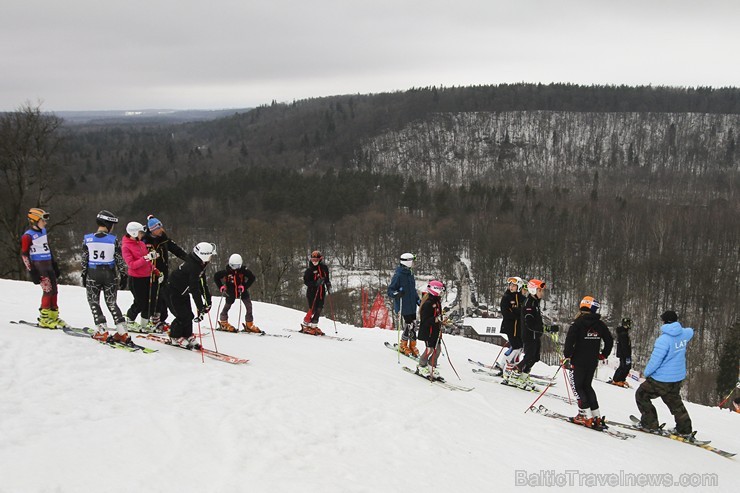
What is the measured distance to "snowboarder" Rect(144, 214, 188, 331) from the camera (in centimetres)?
892

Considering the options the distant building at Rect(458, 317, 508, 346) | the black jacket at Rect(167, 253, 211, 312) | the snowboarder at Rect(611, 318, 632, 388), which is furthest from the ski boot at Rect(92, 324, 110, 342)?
the distant building at Rect(458, 317, 508, 346)

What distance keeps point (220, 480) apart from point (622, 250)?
80.1m

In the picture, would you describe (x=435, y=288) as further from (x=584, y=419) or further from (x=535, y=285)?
(x=584, y=419)

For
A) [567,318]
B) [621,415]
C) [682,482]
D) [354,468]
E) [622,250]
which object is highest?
[354,468]

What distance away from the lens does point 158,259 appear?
358 inches

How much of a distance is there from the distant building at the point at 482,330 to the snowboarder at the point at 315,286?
33.3m

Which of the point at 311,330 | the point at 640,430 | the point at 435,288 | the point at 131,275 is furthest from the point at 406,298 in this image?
the point at 131,275

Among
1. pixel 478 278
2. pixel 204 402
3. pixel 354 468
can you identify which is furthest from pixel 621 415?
pixel 478 278

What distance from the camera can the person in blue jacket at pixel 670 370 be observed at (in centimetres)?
754

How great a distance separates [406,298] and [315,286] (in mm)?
A: 2624

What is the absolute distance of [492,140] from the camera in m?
164

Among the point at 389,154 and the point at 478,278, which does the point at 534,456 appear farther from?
the point at 389,154

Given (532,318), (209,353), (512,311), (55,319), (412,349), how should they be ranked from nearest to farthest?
(209,353) < (55,319) < (532,318) < (512,311) < (412,349)

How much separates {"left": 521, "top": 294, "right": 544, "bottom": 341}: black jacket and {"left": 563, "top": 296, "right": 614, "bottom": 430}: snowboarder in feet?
4.89
